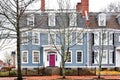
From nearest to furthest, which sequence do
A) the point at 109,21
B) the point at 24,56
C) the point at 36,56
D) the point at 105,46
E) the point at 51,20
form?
1. the point at 24,56
2. the point at 36,56
3. the point at 105,46
4. the point at 51,20
5. the point at 109,21

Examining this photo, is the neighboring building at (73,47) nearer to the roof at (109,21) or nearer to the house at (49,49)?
the house at (49,49)

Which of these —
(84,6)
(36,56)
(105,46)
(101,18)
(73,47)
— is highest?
(84,6)

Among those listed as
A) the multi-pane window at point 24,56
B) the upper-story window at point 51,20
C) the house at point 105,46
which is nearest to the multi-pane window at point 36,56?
the multi-pane window at point 24,56

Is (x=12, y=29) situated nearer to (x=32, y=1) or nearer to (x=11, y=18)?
(x=11, y=18)

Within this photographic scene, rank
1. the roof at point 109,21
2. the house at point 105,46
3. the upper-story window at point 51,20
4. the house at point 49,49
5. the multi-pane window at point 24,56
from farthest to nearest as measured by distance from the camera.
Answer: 1. the roof at point 109,21
2. the upper-story window at point 51,20
3. the house at point 105,46
4. the multi-pane window at point 24,56
5. the house at point 49,49

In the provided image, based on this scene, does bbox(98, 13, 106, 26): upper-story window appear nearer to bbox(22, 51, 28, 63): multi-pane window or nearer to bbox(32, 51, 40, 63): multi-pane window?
bbox(32, 51, 40, 63): multi-pane window

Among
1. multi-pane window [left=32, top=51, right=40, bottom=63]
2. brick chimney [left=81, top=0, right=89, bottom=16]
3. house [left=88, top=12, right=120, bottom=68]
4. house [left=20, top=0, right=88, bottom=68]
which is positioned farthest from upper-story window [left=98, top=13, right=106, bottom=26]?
multi-pane window [left=32, top=51, right=40, bottom=63]

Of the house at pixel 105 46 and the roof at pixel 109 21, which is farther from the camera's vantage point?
the roof at pixel 109 21

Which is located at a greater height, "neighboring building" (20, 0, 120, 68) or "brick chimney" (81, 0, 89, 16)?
"brick chimney" (81, 0, 89, 16)

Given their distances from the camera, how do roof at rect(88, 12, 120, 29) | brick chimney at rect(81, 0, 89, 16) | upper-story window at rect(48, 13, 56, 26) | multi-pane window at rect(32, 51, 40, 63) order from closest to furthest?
multi-pane window at rect(32, 51, 40, 63), upper-story window at rect(48, 13, 56, 26), roof at rect(88, 12, 120, 29), brick chimney at rect(81, 0, 89, 16)

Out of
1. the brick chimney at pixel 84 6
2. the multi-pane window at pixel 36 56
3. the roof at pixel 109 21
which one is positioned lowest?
the multi-pane window at pixel 36 56

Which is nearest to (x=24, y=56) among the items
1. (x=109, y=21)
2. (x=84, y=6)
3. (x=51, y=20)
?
(x=51, y=20)

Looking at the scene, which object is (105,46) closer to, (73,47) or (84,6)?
(73,47)

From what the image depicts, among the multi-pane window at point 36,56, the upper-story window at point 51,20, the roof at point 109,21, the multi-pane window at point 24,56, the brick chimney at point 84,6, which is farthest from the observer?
the brick chimney at point 84,6
